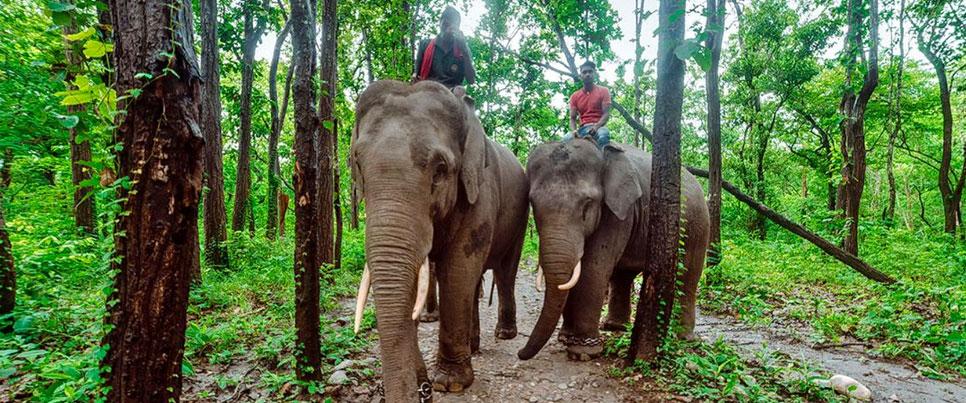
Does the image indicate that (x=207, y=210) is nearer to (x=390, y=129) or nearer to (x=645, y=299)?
(x=390, y=129)

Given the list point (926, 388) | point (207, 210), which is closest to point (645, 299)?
point (926, 388)

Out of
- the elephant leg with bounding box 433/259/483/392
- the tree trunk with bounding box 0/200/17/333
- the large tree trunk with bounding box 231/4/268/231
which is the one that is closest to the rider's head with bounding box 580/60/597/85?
the elephant leg with bounding box 433/259/483/392

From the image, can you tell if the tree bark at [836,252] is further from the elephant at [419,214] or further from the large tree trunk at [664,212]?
the elephant at [419,214]

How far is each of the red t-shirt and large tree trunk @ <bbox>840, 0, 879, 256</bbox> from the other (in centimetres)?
642

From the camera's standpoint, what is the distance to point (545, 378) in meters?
5.10

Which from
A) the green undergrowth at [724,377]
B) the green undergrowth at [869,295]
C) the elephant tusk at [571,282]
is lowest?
the green undergrowth at [724,377]

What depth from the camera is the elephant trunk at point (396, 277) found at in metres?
3.53

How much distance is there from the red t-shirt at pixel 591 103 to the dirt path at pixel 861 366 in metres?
3.80

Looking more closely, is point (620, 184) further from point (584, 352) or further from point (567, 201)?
point (584, 352)

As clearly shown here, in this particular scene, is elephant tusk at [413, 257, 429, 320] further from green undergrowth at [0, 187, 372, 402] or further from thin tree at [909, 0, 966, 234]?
thin tree at [909, 0, 966, 234]

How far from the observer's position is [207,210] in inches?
381

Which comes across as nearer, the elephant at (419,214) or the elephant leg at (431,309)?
the elephant at (419,214)

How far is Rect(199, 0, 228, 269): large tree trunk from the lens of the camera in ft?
27.8

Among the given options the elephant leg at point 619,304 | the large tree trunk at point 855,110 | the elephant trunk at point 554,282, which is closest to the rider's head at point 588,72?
the elephant leg at point 619,304
